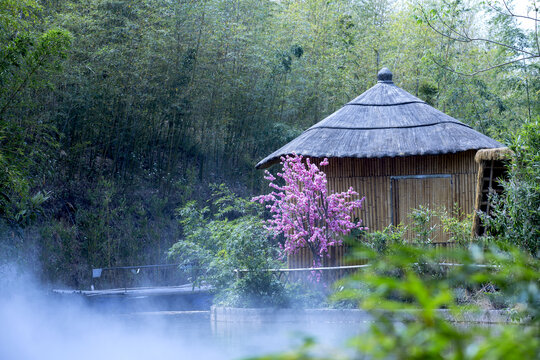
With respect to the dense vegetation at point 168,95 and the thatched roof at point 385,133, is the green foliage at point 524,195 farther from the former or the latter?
the thatched roof at point 385,133

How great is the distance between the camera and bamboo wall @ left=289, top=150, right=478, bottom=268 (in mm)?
8914

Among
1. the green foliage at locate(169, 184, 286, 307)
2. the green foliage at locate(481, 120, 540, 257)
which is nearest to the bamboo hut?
the green foliage at locate(169, 184, 286, 307)

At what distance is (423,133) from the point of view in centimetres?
931

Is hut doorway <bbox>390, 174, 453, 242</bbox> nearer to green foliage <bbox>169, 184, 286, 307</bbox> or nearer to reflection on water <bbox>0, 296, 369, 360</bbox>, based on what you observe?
green foliage <bbox>169, 184, 286, 307</bbox>

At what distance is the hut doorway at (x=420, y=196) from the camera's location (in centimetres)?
893

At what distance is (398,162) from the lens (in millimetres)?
9188

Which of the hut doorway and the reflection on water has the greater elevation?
the hut doorway

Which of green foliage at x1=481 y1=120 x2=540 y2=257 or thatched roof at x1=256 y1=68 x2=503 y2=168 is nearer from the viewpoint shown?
green foliage at x1=481 y1=120 x2=540 y2=257

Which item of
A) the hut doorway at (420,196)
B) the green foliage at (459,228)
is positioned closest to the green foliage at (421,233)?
the green foliage at (459,228)

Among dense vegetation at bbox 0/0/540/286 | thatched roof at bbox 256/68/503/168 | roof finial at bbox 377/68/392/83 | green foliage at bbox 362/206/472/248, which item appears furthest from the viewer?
roof finial at bbox 377/68/392/83

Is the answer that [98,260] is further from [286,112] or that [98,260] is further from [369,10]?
[369,10]

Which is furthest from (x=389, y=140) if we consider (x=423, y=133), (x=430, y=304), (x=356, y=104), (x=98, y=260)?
(x=430, y=304)

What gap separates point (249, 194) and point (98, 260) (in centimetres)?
477

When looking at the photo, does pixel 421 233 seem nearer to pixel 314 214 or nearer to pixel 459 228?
pixel 459 228
